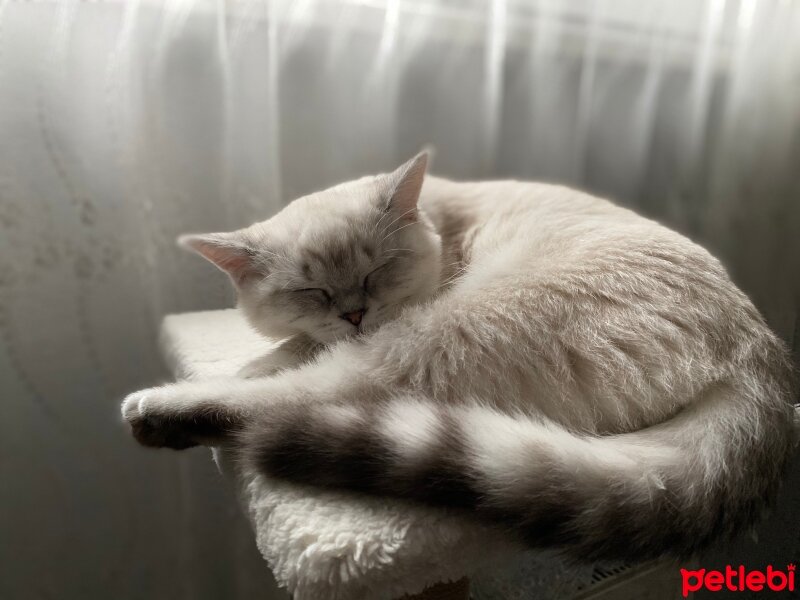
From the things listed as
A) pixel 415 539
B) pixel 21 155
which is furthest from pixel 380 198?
pixel 21 155

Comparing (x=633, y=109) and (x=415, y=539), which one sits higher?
(x=633, y=109)

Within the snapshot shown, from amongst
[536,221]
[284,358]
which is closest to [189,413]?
[284,358]

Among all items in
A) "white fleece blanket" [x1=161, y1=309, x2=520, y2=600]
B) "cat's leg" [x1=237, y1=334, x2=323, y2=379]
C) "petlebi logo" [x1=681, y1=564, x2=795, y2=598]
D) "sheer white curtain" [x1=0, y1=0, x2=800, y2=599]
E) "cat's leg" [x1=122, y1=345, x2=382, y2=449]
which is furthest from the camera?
"petlebi logo" [x1=681, y1=564, x2=795, y2=598]

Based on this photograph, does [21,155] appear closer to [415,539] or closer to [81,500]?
[81,500]

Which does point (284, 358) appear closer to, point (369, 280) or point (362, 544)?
point (369, 280)

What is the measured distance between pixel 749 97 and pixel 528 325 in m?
1.40

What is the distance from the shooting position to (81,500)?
4.22 feet

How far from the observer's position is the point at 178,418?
0.74m

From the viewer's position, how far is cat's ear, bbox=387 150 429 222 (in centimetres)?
96

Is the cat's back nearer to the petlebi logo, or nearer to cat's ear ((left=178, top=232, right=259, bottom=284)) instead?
cat's ear ((left=178, top=232, right=259, bottom=284))

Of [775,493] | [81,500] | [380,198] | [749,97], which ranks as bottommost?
[81,500]

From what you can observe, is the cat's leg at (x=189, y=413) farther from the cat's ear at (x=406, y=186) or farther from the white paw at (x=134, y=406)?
the cat's ear at (x=406, y=186)

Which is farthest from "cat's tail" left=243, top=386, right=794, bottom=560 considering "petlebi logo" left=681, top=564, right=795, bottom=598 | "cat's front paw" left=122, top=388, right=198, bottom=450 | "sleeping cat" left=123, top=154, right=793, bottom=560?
"petlebi logo" left=681, top=564, right=795, bottom=598

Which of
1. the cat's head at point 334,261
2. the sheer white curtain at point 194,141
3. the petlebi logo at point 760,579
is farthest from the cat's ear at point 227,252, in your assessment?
the petlebi logo at point 760,579
